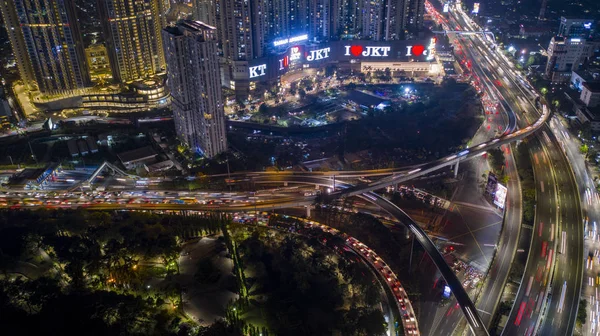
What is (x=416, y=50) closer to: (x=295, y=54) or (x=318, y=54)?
(x=318, y=54)

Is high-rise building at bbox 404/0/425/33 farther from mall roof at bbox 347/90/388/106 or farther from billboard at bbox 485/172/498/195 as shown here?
billboard at bbox 485/172/498/195

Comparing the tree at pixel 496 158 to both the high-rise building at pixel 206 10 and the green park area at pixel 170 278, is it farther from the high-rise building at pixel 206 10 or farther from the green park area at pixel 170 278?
the high-rise building at pixel 206 10

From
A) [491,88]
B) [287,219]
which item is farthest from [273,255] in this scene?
[491,88]

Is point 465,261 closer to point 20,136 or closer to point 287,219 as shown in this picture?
point 287,219

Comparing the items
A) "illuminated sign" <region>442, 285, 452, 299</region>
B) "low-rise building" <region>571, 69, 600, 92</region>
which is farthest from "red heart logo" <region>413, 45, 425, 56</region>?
"illuminated sign" <region>442, 285, 452, 299</region>

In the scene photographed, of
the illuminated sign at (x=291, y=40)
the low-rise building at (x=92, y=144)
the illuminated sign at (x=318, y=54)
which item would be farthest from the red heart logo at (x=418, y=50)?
the low-rise building at (x=92, y=144)

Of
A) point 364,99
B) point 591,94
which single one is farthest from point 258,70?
point 591,94

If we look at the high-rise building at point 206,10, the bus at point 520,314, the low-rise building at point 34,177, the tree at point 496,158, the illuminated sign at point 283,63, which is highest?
the high-rise building at point 206,10
